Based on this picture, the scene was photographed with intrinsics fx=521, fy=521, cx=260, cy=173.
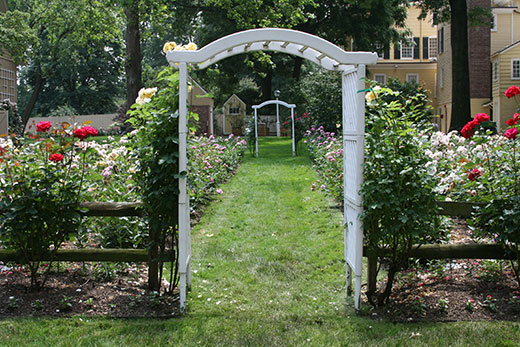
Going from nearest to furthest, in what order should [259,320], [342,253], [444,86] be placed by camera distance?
[259,320], [342,253], [444,86]

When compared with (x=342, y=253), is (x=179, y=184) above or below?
above

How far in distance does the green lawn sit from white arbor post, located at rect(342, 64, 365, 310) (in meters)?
0.41

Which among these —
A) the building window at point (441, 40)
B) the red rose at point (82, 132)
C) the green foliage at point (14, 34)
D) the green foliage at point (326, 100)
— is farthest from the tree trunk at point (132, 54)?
the building window at point (441, 40)

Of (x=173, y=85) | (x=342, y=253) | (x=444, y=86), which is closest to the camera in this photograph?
(x=173, y=85)

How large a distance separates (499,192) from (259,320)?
2261mm

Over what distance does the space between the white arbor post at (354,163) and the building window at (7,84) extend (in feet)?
66.7

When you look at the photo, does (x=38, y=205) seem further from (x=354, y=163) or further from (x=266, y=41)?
(x=354, y=163)

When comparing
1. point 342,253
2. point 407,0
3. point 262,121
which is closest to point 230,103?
point 262,121

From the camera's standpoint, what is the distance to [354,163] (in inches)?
179

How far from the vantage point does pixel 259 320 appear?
168 inches

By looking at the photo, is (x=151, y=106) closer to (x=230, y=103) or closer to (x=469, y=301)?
(x=469, y=301)

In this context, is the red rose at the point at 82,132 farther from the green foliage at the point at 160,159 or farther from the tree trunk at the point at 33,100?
the tree trunk at the point at 33,100

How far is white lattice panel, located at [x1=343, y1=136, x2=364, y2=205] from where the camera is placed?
4375mm

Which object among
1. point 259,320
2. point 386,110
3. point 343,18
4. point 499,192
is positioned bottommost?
point 259,320
